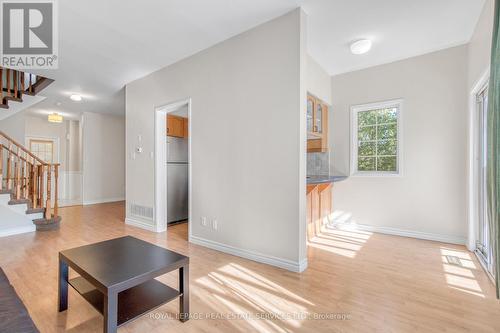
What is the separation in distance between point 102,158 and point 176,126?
4.16 m

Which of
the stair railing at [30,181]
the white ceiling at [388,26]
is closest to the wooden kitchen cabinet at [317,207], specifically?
the white ceiling at [388,26]

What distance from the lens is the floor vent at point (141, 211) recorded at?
421 cm

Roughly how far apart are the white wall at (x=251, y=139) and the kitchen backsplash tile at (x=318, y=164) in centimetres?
194

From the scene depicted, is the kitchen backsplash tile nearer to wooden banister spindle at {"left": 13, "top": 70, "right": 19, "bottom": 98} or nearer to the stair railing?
the stair railing

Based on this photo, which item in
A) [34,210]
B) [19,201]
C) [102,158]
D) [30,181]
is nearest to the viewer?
[19,201]

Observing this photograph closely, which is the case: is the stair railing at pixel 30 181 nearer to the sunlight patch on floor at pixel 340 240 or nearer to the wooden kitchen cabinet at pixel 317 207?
the wooden kitchen cabinet at pixel 317 207

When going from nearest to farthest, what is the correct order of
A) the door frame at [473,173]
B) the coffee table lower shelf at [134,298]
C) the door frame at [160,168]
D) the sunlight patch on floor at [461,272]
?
1. the coffee table lower shelf at [134,298]
2. the sunlight patch on floor at [461,272]
3. the door frame at [473,173]
4. the door frame at [160,168]

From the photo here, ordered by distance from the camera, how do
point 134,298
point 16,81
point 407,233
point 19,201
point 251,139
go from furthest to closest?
point 16,81
point 19,201
point 407,233
point 251,139
point 134,298

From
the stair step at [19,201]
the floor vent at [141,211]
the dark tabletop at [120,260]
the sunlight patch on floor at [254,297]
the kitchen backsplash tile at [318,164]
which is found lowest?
the sunlight patch on floor at [254,297]

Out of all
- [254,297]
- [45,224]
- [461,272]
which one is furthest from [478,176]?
[45,224]

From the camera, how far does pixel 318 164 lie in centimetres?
448

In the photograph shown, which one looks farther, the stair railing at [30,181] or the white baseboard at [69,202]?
the white baseboard at [69,202]

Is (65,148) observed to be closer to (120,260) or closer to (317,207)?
(120,260)

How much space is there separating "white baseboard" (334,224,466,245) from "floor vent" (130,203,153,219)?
10.8 feet
